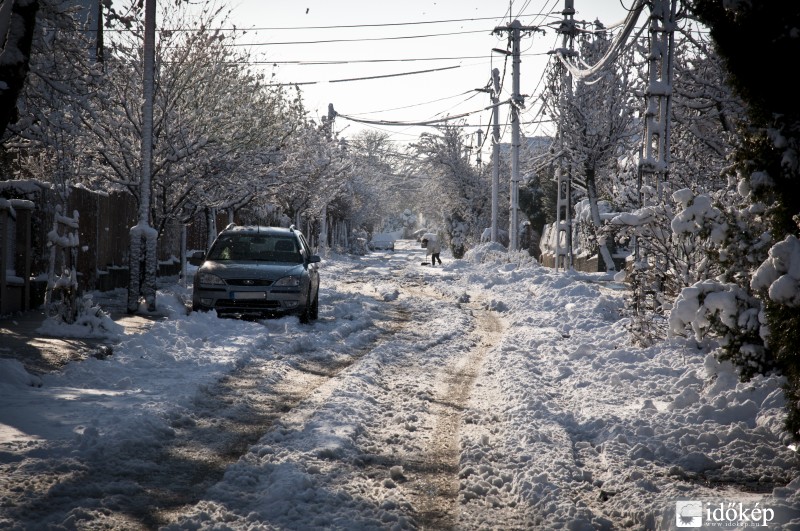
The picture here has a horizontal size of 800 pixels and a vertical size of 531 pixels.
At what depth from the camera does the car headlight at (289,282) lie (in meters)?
14.1

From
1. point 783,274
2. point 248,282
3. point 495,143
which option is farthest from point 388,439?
point 495,143

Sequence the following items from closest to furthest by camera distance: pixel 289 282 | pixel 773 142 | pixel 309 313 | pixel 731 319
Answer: pixel 773 142 < pixel 731 319 < pixel 289 282 < pixel 309 313

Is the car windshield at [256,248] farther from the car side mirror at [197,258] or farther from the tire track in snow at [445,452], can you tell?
the tire track in snow at [445,452]

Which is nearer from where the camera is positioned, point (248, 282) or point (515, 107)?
point (248, 282)

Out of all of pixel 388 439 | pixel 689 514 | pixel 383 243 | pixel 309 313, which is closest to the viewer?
pixel 689 514

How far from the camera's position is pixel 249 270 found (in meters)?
14.2

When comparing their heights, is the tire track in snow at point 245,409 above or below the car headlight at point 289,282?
below

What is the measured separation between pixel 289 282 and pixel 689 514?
10.3m

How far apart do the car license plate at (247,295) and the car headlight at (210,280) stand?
0.30 m

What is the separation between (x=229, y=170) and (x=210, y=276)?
578cm

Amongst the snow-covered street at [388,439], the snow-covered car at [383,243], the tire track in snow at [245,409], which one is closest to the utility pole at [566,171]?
the snow-covered street at [388,439]

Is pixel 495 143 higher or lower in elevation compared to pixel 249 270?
higher

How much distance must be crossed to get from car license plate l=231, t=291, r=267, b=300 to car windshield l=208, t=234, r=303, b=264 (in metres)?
1.19

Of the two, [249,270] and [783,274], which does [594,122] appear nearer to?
[249,270]
